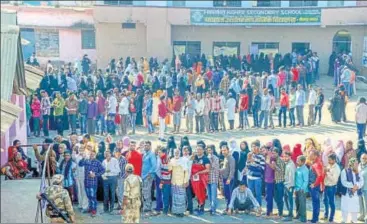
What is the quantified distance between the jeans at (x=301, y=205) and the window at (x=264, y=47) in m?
3.08

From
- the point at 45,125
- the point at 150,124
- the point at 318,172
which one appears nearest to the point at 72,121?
the point at 45,125

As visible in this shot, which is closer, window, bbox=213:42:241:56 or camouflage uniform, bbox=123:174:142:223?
camouflage uniform, bbox=123:174:142:223

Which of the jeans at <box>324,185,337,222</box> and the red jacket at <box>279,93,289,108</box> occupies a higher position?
the red jacket at <box>279,93,289,108</box>

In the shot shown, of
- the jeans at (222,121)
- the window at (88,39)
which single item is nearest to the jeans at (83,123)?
the window at (88,39)

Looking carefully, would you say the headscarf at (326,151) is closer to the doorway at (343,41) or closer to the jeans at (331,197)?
the jeans at (331,197)

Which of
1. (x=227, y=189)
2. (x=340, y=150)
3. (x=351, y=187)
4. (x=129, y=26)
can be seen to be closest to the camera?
(x=351, y=187)

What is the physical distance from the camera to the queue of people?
6.96m

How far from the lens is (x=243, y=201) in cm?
714

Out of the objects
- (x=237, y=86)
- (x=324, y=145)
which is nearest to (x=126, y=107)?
(x=237, y=86)

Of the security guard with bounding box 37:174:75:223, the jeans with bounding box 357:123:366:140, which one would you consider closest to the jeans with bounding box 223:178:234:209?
the security guard with bounding box 37:174:75:223

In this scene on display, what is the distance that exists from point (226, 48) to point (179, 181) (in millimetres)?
3366

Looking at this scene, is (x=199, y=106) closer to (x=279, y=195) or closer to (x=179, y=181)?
(x=179, y=181)

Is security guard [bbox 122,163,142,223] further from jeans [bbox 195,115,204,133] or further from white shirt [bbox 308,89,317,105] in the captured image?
white shirt [bbox 308,89,317,105]

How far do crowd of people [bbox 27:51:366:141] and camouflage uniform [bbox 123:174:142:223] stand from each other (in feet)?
9.81
